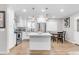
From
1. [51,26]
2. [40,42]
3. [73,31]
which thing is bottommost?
[40,42]

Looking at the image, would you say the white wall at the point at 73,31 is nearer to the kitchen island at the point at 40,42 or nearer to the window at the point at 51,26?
the window at the point at 51,26

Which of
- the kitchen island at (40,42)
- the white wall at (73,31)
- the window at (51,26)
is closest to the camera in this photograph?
the window at (51,26)

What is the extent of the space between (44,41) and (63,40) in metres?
0.91

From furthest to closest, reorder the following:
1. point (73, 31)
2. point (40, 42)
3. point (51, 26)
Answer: point (73, 31) < point (40, 42) < point (51, 26)

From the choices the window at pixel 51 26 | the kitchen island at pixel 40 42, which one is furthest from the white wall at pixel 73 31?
the kitchen island at pixel 40 42

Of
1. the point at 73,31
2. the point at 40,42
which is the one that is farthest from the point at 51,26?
the point at 73,31

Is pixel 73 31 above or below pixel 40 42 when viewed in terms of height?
above

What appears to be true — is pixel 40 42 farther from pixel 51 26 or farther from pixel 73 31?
pixel 73 31

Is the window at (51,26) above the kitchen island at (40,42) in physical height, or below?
above

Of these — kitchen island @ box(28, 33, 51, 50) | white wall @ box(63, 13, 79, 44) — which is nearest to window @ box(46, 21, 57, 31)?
kitchen island @ box(28, 33, 51, 50)

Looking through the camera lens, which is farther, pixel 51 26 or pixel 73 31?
pixel 73 31

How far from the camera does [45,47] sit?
6.12m
